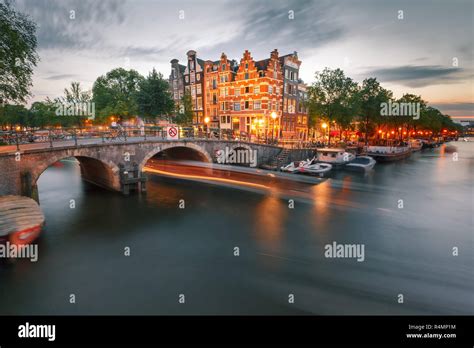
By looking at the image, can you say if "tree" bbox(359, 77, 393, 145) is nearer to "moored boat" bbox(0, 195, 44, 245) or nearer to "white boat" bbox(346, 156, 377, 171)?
"white boat" bbox(346, 156, 377, 171)

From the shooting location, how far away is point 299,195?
25625 mm

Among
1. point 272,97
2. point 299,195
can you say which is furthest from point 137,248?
point 272,97

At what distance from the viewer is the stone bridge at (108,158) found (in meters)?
16.9

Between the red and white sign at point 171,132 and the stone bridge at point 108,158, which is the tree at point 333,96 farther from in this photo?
the red and white sign at point 171,132

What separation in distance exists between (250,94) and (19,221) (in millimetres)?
43335

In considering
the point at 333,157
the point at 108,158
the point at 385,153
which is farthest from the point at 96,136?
the point at 385,153

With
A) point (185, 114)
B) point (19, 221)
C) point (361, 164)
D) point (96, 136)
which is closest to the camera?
point (19, 221)

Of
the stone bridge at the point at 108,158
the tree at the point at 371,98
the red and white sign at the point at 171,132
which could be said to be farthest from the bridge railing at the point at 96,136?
the tree at the point at 371,98

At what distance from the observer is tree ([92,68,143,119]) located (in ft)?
157

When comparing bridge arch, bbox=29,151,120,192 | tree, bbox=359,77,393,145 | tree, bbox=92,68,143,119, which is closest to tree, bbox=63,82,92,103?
tree, bbox=92,68,143,119

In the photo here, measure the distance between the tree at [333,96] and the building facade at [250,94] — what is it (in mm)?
7792

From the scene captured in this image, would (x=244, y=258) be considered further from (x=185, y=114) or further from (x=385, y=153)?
(x=385, y=153)

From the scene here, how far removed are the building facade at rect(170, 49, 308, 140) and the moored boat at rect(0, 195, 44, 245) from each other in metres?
34.3

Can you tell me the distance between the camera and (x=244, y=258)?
13.2 metres
